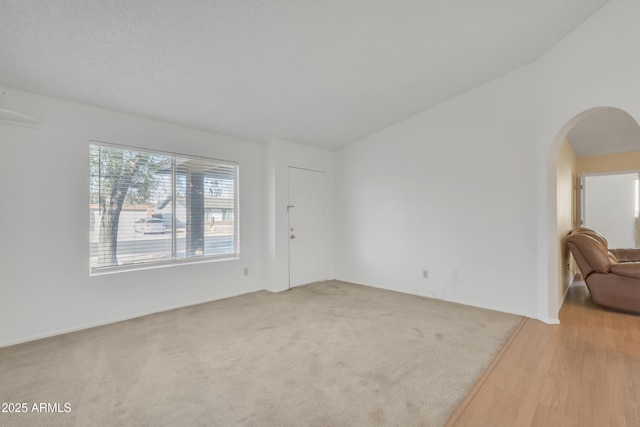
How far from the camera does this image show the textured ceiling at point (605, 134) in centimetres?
418

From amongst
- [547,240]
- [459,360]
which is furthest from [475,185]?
[459,360]

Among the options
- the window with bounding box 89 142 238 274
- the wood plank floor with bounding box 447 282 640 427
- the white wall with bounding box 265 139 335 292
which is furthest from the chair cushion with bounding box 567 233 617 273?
the window with bounding box 89 142 238 274

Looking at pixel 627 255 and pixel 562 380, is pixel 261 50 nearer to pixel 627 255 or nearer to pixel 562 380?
pixel 562 380

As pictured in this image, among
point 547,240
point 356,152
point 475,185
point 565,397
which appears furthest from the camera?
point 356,152

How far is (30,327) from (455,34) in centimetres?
513

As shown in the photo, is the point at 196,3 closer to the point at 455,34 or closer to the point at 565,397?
the point at 455,34

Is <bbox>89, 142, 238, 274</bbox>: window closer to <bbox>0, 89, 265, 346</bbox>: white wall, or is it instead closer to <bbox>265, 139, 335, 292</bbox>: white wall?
<bbox>0, 89, 265, 346</bbox>: white wall

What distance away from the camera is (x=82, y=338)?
118 inches

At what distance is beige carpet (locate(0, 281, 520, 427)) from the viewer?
185 centimetres

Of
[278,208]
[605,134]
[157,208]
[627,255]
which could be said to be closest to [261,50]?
[157,208]

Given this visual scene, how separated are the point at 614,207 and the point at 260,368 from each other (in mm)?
9278

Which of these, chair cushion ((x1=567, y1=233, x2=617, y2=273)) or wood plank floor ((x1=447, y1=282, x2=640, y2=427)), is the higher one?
chair cushion ((x1=567, y1=233, x2=617, y2=273))

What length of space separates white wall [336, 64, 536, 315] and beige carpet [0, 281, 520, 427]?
0.62 m

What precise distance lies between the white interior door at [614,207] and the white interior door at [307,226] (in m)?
6.56
